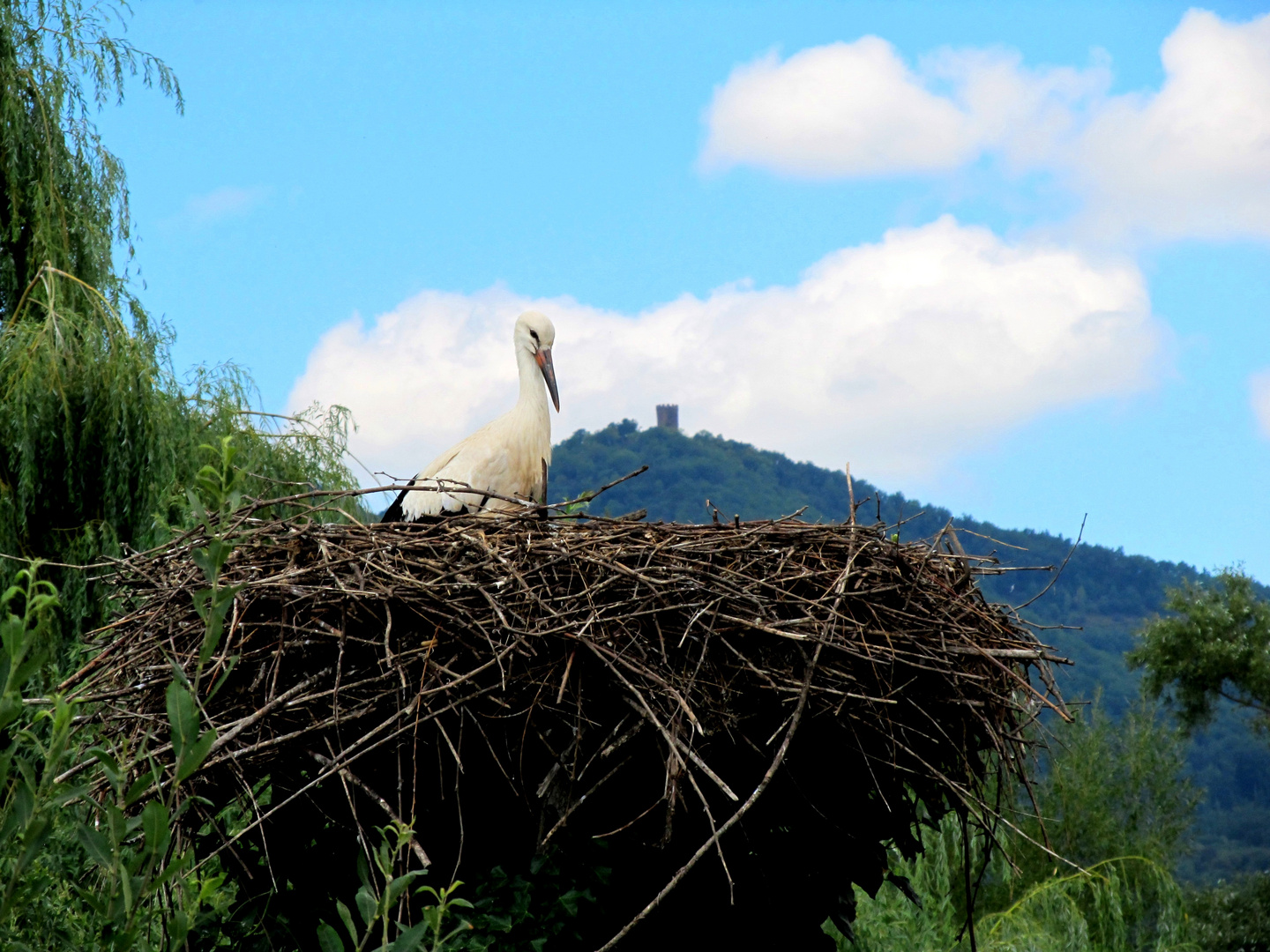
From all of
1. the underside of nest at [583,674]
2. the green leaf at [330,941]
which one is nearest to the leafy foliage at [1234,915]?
the underside of nest at [583,674]

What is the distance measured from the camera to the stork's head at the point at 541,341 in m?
5.66

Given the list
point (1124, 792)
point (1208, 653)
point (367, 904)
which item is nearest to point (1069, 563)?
point (1124, 792)

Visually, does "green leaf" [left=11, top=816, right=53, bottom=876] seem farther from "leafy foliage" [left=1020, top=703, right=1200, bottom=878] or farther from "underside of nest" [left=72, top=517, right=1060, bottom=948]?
"leafy foliage" [left=1020, top=703, right=1200, bottom=878]

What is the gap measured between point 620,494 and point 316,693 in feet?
106

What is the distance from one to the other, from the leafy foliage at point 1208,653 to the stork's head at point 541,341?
18.1 m

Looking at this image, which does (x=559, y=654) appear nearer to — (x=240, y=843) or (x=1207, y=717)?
(x=240, y=843)

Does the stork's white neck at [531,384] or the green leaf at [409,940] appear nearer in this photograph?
the green leaf at [409,940]

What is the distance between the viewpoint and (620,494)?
35.6 metres

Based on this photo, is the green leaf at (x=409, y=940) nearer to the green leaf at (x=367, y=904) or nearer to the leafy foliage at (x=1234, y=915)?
the green leaf at (x=367, y=904)

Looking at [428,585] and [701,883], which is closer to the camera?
[428,585]

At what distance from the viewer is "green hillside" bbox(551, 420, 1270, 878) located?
31.0 metres

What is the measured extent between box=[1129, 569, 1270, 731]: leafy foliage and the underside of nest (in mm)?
18754

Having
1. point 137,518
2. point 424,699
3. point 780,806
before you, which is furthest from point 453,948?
point 137,518

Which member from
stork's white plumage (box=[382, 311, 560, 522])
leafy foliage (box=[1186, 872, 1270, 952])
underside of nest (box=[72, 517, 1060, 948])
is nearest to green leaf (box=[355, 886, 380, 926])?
underside of nest (box=[72, 517, 1060, 948])
